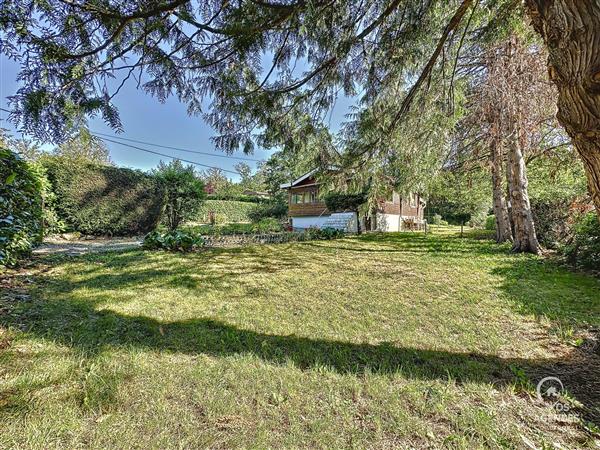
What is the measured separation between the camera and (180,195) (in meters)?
12.5

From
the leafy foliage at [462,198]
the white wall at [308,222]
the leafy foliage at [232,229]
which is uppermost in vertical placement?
the leafy foliage at [462,198]

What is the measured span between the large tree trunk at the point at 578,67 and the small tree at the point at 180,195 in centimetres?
1281

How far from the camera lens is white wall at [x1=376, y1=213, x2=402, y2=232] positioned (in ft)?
53.1

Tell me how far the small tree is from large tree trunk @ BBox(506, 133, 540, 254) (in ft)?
39.3

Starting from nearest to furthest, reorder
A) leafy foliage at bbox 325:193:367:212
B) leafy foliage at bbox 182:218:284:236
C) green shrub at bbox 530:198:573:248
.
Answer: green shrub at bbox 530:198:573:248, leafy foliage at bbox 182:218:284:236, leafy foliage at bbox 325:193:367:212

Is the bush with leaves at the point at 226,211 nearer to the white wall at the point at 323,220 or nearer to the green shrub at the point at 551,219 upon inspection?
the white wall at the point at 323,220

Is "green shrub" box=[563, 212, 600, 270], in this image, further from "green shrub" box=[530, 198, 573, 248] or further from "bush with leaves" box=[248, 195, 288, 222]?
"bush with leaves" box=[248, 195, 288, 222]

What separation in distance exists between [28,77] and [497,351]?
15.0ft

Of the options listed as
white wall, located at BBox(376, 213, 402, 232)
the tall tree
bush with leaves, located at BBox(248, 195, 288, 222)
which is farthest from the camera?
bush with leaves, located at BBox(248, 195, 288, 222)

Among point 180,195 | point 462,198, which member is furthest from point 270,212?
point 462,198

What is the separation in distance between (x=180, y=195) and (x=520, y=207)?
13.0m

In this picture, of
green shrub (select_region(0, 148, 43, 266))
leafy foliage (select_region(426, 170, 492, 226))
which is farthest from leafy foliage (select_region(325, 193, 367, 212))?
green shrub (select_region(0, 148, 43, 266))

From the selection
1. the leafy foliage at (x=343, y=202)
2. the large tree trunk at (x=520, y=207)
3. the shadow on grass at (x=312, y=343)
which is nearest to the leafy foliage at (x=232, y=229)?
the leafy foliage at (x=343, y=202)

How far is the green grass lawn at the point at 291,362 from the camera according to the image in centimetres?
149
